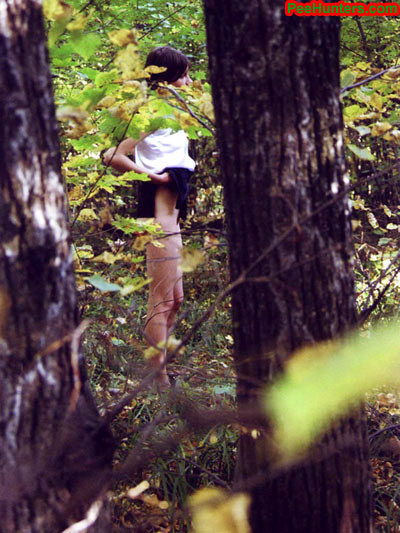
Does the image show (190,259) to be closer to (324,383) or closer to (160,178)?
(324,383)

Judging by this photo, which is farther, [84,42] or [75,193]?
[75,193]

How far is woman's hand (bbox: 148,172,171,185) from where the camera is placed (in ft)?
9.09

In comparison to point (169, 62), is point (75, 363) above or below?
below

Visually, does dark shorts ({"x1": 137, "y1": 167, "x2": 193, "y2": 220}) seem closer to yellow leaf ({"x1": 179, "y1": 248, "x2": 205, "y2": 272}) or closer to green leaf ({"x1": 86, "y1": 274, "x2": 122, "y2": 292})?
yellow leaf ({"x1": 179, "y1": 248, "x2": 205, "y2": 272})

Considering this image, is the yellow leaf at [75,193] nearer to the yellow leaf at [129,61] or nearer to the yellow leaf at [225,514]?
the yellow leaf at [129,61]

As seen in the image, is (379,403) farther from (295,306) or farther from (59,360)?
(59,360)

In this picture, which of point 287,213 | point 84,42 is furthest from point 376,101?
point 84,42

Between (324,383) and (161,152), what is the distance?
2009 millimetres

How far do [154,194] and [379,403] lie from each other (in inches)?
63.9

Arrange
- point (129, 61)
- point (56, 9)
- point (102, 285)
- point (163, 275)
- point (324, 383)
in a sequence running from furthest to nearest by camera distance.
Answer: point (163, 275) → point (129, 61) → point (56, 9) → point (102, 285) → point (324, 383)

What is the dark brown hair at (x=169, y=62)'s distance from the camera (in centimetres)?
261

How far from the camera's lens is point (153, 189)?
287 centimetres

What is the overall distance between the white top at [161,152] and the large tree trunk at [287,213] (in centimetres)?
148

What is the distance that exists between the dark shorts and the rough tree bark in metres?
1.61
